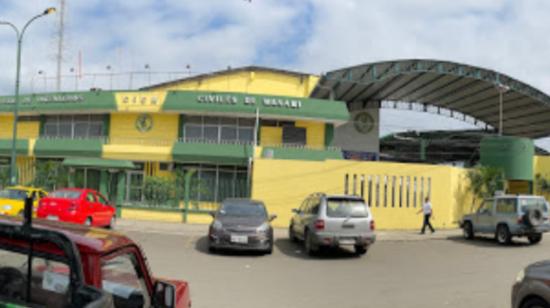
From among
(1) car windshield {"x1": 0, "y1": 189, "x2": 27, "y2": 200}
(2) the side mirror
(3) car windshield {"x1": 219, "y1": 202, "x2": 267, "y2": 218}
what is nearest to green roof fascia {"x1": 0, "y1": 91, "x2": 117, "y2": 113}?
(1) car windshield {"x1": 0, "y1": 189, "x2": 27, "y2": 200}

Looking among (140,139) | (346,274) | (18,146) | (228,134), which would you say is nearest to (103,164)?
(140,139)

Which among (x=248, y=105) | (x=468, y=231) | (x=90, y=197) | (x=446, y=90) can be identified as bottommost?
(x=468, y=231)

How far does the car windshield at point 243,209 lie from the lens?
13.7m

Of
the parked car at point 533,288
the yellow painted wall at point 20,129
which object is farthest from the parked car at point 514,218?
the yellow painted wall at point 20,129

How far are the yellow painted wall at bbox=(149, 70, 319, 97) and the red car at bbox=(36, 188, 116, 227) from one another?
54.8 feet

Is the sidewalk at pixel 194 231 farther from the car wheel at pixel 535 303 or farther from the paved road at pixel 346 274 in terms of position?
the car wheel at pixel 535 303

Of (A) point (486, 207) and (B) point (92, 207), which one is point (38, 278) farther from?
(A) point (486, 207)

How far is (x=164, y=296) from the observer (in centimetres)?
337

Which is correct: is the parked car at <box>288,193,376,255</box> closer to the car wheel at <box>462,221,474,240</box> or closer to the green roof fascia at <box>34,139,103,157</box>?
the car wheel at <box>462,221,474,240</box>

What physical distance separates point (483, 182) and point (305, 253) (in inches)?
552

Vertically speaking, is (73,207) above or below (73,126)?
below

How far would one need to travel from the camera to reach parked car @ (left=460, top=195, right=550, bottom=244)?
1666 cm

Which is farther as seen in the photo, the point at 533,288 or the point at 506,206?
the point at 506,206

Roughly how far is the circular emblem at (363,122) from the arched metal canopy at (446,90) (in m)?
1.08
